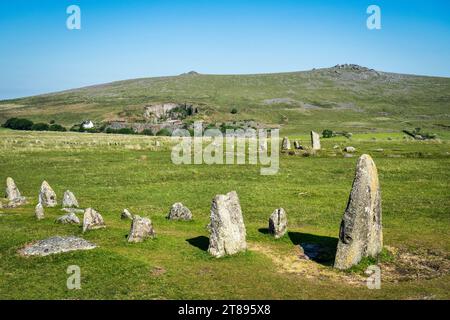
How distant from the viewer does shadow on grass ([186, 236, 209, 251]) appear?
850 inches

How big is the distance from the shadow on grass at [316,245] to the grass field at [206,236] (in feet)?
0.55

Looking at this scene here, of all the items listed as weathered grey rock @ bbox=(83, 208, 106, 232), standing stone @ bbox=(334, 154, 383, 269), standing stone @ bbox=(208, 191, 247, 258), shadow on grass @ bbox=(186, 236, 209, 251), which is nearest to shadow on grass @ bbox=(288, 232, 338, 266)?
standing stone @ bbox=(334, 154, 383, 269)

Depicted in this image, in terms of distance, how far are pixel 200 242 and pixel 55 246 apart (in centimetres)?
710

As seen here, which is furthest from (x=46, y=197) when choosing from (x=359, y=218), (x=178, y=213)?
(x=359, y=218)

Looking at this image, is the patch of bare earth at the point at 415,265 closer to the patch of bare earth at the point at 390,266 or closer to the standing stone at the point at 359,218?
the patch of bare earth at the point at 390,266

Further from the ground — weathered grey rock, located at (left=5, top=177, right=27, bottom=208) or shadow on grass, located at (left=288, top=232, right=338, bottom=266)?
weathered grey rock, located at (left=5, top=177, right=27, bottom=208)

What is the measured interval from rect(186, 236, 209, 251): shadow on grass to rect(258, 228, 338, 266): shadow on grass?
12.7ft

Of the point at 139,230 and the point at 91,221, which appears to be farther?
the point at 91,221

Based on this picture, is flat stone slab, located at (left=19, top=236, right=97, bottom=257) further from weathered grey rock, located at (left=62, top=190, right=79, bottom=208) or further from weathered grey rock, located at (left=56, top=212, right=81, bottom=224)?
weathered grey rock, located at (left=62, top=190, right=79, bottom=208)

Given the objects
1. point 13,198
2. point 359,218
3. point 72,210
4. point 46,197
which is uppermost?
point 359,218

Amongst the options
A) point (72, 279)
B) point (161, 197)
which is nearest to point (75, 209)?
point (161, 197)

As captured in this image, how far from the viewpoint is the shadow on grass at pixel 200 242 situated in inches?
850

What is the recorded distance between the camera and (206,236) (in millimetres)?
24016

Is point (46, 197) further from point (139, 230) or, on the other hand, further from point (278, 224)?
point (278, 224)
